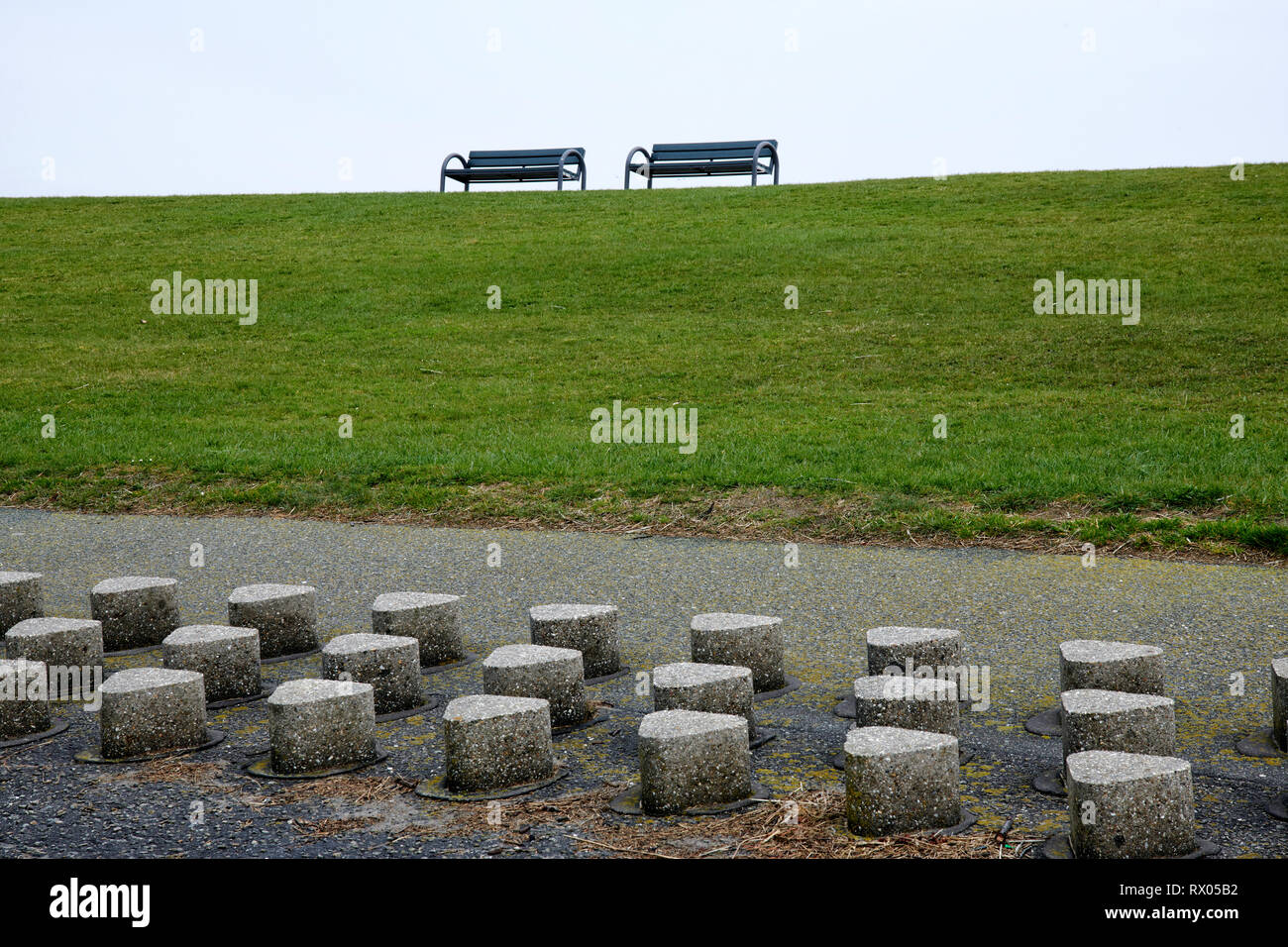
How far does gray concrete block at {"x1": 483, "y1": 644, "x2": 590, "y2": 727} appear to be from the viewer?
15.4 feet

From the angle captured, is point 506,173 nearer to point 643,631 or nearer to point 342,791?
point 643,631

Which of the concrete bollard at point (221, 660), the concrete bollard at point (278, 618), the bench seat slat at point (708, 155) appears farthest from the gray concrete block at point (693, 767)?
the bench seat slat at point (708, 155)

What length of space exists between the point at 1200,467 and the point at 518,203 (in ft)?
66.3

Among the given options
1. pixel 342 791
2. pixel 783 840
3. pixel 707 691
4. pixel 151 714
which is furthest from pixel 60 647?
pixel 783 840

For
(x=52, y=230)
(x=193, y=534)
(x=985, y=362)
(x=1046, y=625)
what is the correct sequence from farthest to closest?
1. (x=52, y=230)
2. (x=985, y=362)
3. (x=193, y=534)
4. (x=1046, y=625)

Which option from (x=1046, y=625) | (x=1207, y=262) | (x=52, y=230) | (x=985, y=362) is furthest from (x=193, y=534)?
(x=52, y=230)

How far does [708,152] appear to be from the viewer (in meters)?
28.4

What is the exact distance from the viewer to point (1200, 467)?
28.8ft

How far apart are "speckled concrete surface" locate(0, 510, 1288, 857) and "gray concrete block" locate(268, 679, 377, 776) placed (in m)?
0.13

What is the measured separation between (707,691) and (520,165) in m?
26.0

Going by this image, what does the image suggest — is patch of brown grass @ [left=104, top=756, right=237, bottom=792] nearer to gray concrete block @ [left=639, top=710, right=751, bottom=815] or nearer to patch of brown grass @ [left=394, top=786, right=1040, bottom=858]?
patch of brown grass @ [left=394, top=786, right=1040, bottom=858]

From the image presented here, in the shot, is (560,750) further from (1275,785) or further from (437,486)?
(437,486)

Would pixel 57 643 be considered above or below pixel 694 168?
below

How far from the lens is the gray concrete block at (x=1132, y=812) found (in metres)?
3.26
